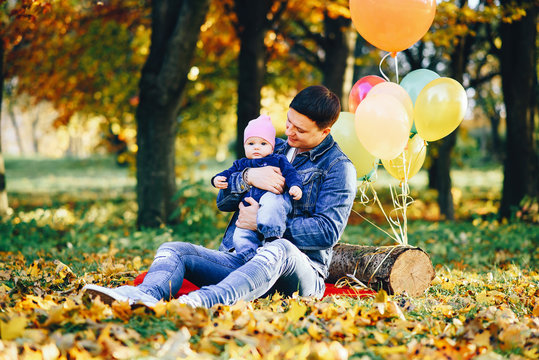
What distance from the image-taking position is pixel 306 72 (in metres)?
13.1

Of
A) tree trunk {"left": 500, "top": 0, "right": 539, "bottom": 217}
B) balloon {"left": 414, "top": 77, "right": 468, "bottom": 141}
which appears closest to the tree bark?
tree trunk {"left": 500, "top": 0, "right": 539, "bottom": 217}

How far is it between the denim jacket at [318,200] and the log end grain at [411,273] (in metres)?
0.53

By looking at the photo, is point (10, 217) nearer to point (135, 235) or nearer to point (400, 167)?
point (135, 235)

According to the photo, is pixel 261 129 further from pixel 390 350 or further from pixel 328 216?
pixel 390 350

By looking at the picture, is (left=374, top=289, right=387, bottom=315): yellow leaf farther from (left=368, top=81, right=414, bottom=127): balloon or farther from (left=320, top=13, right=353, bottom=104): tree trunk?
(left=320, top=13, right=353, bottom=104): tree trunk

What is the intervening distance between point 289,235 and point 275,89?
9.08 meters

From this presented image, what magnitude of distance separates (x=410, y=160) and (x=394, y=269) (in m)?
1.14

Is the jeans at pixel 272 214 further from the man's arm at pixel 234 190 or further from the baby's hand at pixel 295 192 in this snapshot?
the man's arm at pixel 234 190

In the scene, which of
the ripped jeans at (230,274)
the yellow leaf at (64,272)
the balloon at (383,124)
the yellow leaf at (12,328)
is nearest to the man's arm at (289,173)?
the ripped jeans at (230,274)

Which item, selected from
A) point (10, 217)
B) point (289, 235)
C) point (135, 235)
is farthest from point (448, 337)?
point (10, 217)

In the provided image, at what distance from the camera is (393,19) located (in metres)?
3.89

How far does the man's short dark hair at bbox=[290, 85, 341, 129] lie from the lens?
3.15 meters

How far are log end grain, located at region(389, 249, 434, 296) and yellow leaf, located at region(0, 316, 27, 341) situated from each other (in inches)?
93.6

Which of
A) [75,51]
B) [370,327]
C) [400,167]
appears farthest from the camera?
[75,51]
